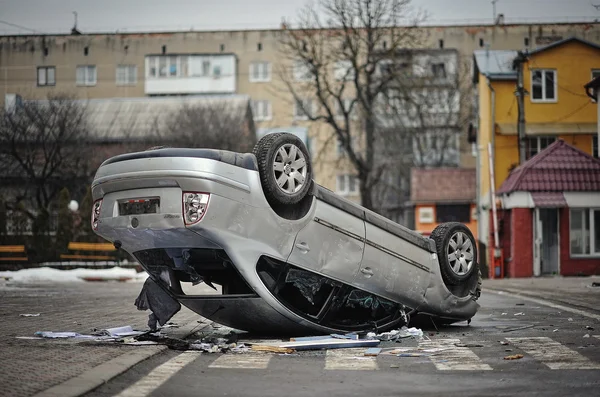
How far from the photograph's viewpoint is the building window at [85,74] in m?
92.4

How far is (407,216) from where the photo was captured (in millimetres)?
78875

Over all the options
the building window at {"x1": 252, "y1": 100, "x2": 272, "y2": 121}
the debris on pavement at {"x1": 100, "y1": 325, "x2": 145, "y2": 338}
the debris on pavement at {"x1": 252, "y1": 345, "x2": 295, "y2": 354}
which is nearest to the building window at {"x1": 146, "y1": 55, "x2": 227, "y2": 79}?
the building window at {"x1": 252, "y1": 100, "x2": 272, "y2": 121}

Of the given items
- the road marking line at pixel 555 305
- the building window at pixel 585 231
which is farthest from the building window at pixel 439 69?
the road marking line at pixel 555 305

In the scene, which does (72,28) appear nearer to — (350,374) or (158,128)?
(158,128)

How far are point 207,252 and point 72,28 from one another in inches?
3338

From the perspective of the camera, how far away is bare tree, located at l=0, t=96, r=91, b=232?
186 ft

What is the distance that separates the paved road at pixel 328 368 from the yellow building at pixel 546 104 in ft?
114

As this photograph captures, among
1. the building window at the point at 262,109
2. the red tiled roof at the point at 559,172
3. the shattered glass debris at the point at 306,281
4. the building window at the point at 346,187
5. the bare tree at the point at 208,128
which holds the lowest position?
the shattered glass debris at the point at 306,281

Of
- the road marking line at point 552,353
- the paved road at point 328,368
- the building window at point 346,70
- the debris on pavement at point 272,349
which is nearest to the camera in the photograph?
the paved road at point 328,368

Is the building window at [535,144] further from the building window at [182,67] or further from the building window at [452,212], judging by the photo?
the building window at [182,67]

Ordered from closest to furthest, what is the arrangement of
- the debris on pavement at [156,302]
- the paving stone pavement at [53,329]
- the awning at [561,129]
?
the paving stone pavement at [53,329] < the debris on pavement at [156,302] < the awning at [561,129]

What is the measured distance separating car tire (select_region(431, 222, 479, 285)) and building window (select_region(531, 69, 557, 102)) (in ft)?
116

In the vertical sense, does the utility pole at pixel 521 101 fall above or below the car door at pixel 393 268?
above

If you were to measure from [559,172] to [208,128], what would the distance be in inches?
1066
